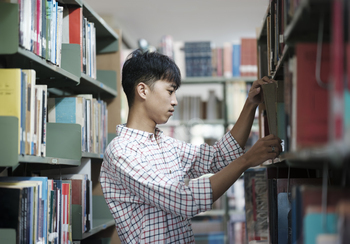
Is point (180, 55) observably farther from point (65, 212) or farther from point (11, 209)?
point (11, 209)

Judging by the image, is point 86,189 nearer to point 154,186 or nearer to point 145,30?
point 154,186

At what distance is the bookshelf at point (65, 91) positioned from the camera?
1384mm

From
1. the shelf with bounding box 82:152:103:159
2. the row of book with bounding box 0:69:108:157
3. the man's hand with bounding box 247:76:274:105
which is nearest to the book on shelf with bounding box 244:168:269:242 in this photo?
the man's hand with bounding box 247:76:274:105

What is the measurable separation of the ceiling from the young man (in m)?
2.44

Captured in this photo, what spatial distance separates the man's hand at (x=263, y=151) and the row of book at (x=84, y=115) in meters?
1.08

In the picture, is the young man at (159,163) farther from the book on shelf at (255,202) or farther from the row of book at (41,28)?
the book on shelf at (255,202)

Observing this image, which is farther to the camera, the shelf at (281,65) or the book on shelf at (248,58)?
the book on shelf at (248,58)

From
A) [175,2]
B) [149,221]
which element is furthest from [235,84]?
[149,221]

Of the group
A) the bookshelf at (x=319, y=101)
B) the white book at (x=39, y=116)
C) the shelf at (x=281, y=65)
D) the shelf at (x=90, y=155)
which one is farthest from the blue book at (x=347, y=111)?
the shelf at (x=90, y=155)

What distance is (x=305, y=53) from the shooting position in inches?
35.0

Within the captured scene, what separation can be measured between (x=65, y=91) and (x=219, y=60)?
5.85 ft

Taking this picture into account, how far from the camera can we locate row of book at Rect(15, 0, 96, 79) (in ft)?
4.96

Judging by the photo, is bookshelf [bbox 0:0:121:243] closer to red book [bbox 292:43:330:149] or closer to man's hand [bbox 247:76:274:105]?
man's hand [bbox 247:76:274:105]

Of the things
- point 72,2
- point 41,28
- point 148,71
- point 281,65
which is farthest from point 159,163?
point 72,2
